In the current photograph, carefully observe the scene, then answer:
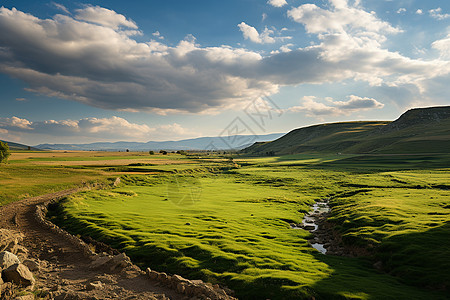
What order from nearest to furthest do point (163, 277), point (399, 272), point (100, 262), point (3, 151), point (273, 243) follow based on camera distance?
point (163, 277) → point (100, 262) → point (399, 272) → point (273, 243) → point (3, 151)

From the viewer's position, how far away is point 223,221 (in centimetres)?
3459

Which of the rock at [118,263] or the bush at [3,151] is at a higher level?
the bush at [3,151]

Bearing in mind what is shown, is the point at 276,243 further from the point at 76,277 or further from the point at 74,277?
the point at 74,277

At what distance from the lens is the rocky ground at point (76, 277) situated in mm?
14430

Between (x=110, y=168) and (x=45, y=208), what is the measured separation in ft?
217

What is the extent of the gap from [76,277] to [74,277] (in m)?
0.13

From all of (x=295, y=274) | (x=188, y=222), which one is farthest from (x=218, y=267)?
(x=188, y=222)

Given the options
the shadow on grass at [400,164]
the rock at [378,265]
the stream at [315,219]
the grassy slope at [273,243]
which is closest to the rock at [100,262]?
the grassy slope at [273,243]

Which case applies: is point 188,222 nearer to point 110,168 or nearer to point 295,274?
point 295,274

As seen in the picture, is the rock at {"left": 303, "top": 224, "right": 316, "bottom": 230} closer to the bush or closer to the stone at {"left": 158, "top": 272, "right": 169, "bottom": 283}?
the stone at {"left": 158, "top": 272, "right": 169, "bottom": 283}

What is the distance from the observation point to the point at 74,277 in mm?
17922

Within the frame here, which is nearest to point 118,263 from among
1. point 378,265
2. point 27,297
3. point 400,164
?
point 27,297

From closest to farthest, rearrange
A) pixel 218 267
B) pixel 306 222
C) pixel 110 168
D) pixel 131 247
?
pixel 218 267 < pixel 131 247 < pixel 306 222 < pixel 110 168

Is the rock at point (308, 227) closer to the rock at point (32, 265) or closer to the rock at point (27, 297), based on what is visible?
the rock at point (32, 265)
